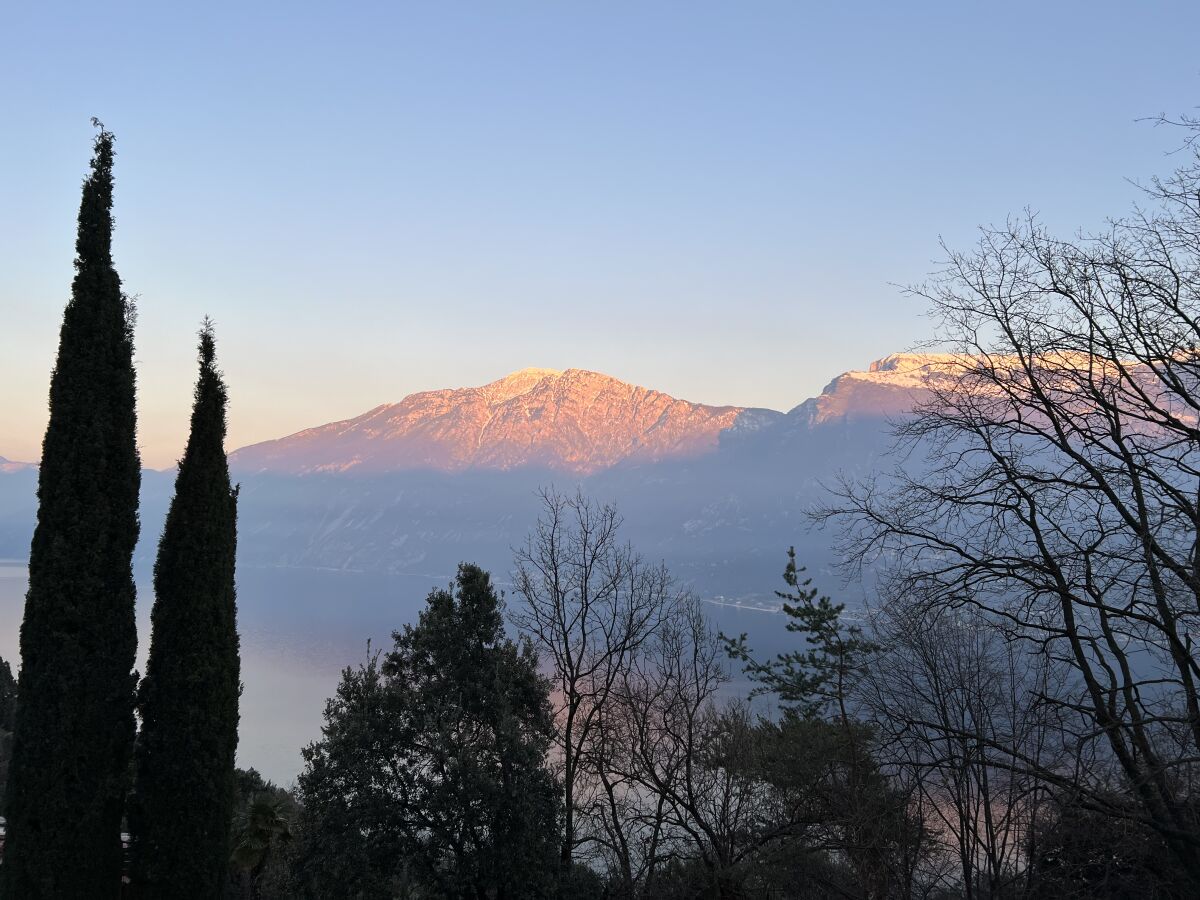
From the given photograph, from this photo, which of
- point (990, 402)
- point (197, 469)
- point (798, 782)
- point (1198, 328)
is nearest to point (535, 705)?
point (798, 782)

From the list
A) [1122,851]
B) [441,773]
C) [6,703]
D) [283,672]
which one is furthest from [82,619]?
[283,672]

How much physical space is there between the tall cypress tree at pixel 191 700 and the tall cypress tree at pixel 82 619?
0.40 metres

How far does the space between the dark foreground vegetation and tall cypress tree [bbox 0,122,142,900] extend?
4cm

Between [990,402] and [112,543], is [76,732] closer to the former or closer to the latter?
[112,543]

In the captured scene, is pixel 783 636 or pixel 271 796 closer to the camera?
pixel 271 796

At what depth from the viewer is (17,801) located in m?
12.7

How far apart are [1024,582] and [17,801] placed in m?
13.5

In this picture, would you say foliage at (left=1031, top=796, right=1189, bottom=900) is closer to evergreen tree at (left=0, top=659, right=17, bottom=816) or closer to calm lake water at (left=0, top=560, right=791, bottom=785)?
calm lake water at (left=0, top=560, right=791, bottom=785)

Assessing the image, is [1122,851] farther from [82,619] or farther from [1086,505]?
[82,619]

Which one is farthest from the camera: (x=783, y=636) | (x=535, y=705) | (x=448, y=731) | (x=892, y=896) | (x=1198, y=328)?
(x=783, y=636)

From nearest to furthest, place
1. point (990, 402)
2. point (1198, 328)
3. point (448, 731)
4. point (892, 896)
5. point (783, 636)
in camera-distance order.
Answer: point (1198, 328)
point (990, 402)
point (892, 896)
point (448, 731)
point (783, 636)

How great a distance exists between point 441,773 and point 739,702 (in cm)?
814

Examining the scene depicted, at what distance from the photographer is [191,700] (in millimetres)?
13969

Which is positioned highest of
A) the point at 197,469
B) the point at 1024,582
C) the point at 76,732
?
the point at 197,469
